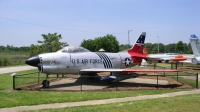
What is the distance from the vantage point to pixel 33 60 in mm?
14594

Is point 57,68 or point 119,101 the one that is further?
point 57,68

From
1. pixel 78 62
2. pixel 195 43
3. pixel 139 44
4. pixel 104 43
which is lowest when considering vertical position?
pixel 78 62

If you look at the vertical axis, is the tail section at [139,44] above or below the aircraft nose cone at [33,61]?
above

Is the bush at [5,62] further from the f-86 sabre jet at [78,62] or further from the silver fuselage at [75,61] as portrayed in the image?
the silver fuselage at [75,61]

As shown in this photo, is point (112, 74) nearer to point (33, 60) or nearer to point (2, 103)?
point (33, 60)

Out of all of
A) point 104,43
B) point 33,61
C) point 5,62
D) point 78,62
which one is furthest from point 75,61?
point 104,43

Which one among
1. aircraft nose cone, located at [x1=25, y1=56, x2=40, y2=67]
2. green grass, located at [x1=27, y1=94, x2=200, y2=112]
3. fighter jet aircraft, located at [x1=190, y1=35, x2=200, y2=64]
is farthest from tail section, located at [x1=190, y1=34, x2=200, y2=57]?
aircraft nose cone, located at [x1=25, y1=56, x2=40, y2=67]

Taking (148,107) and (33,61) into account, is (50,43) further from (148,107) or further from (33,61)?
(148,107)

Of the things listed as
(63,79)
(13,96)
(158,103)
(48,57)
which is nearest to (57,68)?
(48,57)

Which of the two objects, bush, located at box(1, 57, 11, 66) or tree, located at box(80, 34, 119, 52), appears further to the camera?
tree, located at box(80, 34, 119, 52)

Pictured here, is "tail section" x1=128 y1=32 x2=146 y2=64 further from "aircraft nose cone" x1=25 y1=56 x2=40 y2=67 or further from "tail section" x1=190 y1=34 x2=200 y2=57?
"aircraft nose cone" x1=25 y1=56 x2=40 y2=67

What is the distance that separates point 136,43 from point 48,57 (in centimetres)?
1108

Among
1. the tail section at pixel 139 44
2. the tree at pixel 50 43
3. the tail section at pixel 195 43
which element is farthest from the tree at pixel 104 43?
the tail section at pixel 139 44

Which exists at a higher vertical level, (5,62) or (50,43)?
(50,43)
